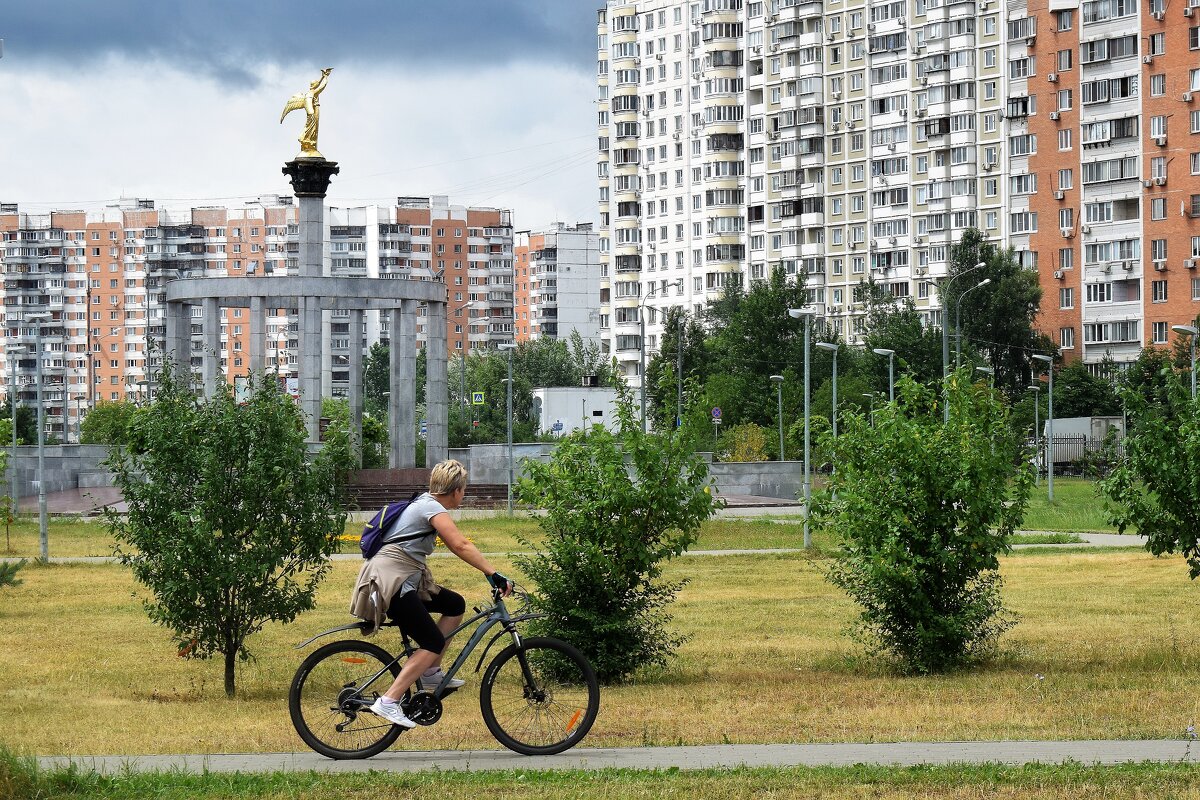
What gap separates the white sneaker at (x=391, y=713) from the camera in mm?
9875

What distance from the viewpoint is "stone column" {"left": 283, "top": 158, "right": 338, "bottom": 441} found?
175ft

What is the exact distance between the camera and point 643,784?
8594 millimetres

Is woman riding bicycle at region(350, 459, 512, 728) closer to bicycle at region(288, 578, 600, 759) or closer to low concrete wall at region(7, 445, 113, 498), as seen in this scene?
bicycle at region(288, 578, 600, 759)

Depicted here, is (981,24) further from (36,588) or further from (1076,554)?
(36,588)

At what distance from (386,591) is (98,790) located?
201 cm

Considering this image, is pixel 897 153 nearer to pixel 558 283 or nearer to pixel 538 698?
pixel 558 283

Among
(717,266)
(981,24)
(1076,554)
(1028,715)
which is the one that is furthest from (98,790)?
(717,266)

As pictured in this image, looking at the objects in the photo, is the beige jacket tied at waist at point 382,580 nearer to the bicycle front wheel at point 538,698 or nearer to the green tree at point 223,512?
the bicycle front wheel at point 538,698

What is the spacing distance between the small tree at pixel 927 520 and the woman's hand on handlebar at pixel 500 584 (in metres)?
6.30

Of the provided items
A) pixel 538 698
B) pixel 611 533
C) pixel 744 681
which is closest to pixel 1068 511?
pixel 744 681

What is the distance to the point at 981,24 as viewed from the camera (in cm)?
9825

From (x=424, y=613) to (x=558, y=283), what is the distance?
5718 inches

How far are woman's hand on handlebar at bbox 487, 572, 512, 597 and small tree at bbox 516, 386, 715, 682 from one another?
5.22 metres

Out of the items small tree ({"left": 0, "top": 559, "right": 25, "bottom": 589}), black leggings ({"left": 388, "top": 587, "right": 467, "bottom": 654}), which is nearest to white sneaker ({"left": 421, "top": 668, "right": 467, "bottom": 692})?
black leggings ({"left": 388, "top": 587, "right": 467, "bottom": 654})
